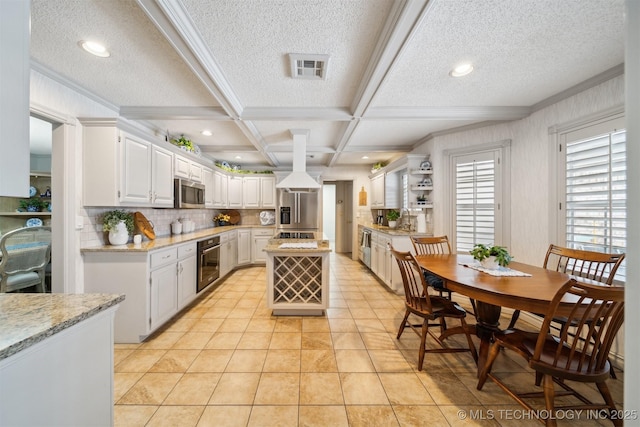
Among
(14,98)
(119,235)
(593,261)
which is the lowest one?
(593,261)

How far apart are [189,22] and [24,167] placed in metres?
1.37

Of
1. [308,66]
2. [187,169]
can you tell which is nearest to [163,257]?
[187,169]

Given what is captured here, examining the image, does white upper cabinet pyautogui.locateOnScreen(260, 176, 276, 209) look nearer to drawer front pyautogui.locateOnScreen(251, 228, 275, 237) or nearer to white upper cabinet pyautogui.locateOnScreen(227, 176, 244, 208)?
white upper cabinet pyautogui.locateOnScreen(227, 176, 244, 208)

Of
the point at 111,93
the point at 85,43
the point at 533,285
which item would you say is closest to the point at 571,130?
the point at 533,285

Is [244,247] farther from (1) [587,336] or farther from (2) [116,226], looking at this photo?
(1) [587,336]

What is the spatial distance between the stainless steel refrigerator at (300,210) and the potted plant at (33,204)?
3948mm

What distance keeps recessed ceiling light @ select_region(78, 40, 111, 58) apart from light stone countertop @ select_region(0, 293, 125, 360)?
176cm

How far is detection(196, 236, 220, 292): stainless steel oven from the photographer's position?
3451mm

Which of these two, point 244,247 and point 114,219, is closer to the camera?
point 114,219

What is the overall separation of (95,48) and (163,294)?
2249 mm

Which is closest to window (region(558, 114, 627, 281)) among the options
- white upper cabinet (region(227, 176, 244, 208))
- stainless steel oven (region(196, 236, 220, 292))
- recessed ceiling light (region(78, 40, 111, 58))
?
recessed ceiling light (region(78, 40, 111, 58))

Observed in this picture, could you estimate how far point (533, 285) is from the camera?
179 centimetres

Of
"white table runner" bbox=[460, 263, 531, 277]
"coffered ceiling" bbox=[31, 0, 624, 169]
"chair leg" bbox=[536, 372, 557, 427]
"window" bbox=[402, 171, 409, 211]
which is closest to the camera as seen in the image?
"chair leg" bbox=[536, 372, 557, 427]

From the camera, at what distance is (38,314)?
3.13 feet
